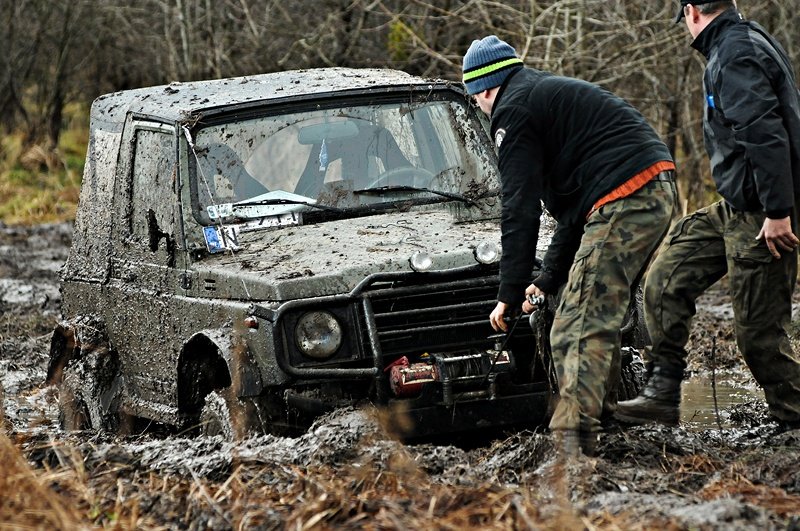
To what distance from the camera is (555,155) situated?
5.70 metres

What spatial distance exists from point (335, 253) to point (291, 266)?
0.22 m

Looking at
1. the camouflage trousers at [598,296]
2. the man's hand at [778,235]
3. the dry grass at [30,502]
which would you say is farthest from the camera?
the man's hand at [778,235]

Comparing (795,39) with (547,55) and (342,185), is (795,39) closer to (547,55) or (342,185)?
(547,55)

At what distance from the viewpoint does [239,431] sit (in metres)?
5.95

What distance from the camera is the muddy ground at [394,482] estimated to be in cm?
443

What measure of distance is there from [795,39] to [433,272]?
1199 centimetres

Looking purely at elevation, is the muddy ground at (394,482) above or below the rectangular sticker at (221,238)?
below

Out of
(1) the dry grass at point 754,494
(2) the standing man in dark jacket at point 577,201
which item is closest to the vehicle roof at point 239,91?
(2) the standing man in dark jacket at point 577,201

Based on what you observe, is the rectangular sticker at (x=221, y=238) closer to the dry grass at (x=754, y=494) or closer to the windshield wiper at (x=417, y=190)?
the windshield wiper at (x=417, y=190)

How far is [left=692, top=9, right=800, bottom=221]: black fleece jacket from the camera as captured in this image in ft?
18.6

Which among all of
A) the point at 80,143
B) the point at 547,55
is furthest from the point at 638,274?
the point at 80,143

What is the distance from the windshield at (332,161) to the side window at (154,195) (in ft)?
0.64

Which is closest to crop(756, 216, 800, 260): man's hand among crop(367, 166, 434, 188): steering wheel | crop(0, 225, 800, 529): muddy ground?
crop(0, 225, 800, 529): muddy ground

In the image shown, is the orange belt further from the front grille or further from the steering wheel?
the steering wheel
